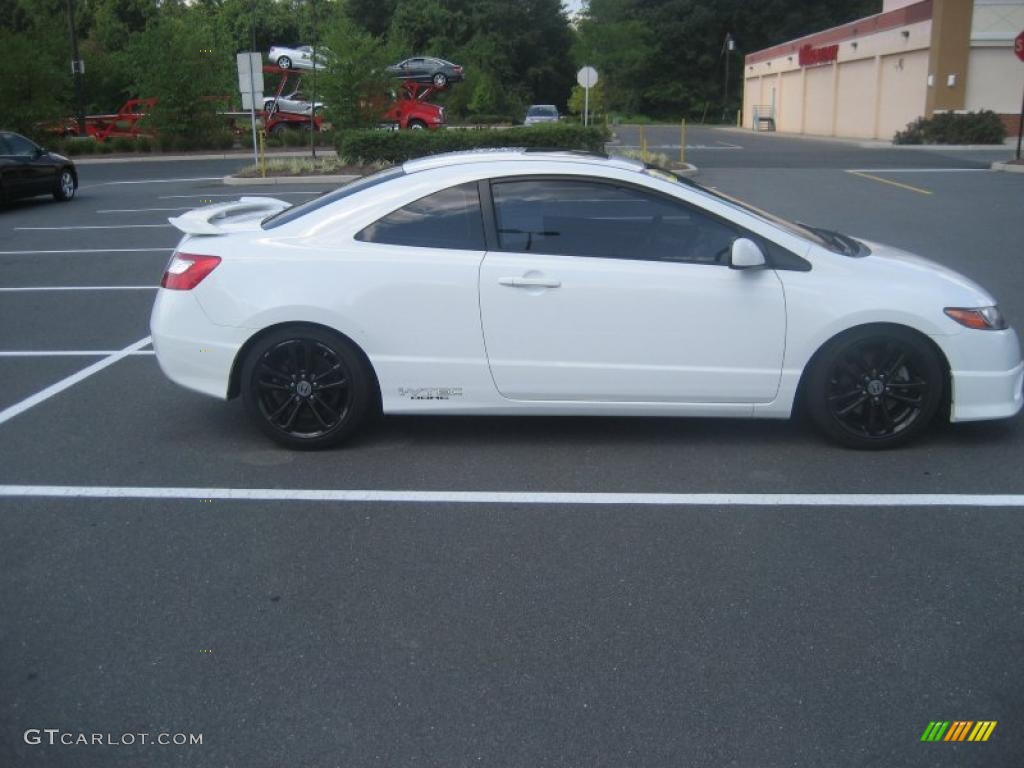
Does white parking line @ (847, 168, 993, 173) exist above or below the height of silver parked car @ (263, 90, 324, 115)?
below

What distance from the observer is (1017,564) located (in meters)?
4.45

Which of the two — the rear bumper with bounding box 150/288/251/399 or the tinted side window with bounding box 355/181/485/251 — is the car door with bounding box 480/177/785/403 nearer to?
the tinted side window with bounding box 355/181/485/251

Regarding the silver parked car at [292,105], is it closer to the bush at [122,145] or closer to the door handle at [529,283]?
the bush at [122,145]

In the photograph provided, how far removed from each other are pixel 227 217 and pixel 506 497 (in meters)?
2.71

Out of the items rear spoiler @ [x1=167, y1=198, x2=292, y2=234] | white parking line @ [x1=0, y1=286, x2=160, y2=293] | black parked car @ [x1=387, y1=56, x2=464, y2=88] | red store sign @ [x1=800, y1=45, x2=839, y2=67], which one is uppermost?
red store sign @ [x1=800, y1=45, x2=839, y2=67]

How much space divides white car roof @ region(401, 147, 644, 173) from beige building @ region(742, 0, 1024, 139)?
3450 cm

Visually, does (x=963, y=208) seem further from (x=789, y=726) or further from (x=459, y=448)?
(x=789, y=726)

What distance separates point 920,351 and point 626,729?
3148 mm

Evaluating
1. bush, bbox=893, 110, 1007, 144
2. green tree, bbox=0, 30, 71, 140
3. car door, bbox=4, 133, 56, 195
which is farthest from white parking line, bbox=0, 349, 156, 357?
bush, bbox=893, 110, 1007, 144

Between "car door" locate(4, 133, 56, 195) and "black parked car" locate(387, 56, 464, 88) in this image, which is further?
"black parked car" locate(387, 56, 464, 88)

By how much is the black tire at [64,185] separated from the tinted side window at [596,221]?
1757cm

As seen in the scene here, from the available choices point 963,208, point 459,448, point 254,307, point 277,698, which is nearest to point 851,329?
point 459,448

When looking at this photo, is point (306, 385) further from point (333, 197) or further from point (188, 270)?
point (333, 197)

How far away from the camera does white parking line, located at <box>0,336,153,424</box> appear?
682cm
